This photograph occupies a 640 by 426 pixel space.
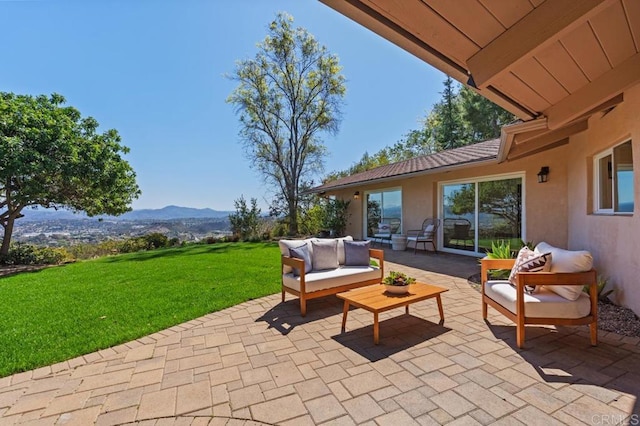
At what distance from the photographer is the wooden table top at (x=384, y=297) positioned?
3.06 metres

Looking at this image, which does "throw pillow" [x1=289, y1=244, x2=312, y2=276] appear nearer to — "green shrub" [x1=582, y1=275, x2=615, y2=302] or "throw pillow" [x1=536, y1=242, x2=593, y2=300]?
"throw pillow" [x1=536, y1=242, x2=593, y2=300]

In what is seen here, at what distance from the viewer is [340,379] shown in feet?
7.81

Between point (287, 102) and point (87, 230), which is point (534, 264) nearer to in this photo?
point (287, 102)

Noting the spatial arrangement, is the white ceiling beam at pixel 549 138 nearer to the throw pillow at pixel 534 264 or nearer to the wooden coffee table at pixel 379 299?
the throw pillow at pixel 534 264

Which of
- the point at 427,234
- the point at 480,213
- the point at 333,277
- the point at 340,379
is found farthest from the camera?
the point at 427,234

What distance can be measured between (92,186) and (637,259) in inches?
548

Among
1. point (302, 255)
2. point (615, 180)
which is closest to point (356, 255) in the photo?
point (302, 255)

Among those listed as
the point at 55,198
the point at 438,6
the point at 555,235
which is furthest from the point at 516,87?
the point at 55,198

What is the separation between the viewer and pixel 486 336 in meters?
3.15

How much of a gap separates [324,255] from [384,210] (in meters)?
7.56

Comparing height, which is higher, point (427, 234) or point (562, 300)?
point (427, 234)

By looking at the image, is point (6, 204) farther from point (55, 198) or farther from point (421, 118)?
point (421, 118)

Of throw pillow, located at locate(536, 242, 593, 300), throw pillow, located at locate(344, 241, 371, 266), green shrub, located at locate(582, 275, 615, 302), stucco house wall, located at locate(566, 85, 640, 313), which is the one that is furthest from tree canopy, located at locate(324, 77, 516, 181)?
throw pillow, located at locate(536, 242, 593, 300)

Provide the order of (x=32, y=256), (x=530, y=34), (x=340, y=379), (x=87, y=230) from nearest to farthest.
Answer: (x=530, y=34), (x=340, y=379), (x=32, y=256), (x=87, y=230)
